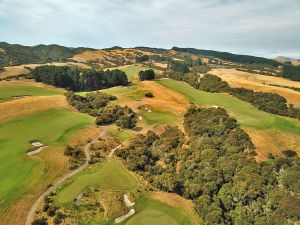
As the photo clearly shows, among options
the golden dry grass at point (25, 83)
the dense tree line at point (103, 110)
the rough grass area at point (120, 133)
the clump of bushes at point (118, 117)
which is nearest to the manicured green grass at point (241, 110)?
the clump of bushes at point (118, 117)

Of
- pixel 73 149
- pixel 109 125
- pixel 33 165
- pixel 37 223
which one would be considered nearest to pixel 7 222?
pixel 37 223

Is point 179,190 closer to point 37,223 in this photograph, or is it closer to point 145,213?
point 145,213

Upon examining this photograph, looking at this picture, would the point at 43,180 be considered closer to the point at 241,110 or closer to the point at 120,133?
the point at 120,133

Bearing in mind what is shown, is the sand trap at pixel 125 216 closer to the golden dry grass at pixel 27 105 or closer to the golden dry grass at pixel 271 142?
the golden dry grass at pixel 271 142

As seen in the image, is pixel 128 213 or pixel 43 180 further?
pixel 43 180

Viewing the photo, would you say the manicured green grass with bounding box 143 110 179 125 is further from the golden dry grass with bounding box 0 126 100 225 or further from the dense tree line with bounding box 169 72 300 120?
the dense tree line with bounding box 169 72 300 120

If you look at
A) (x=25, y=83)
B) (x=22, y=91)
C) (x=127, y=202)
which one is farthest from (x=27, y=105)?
(x=127, y=202)
